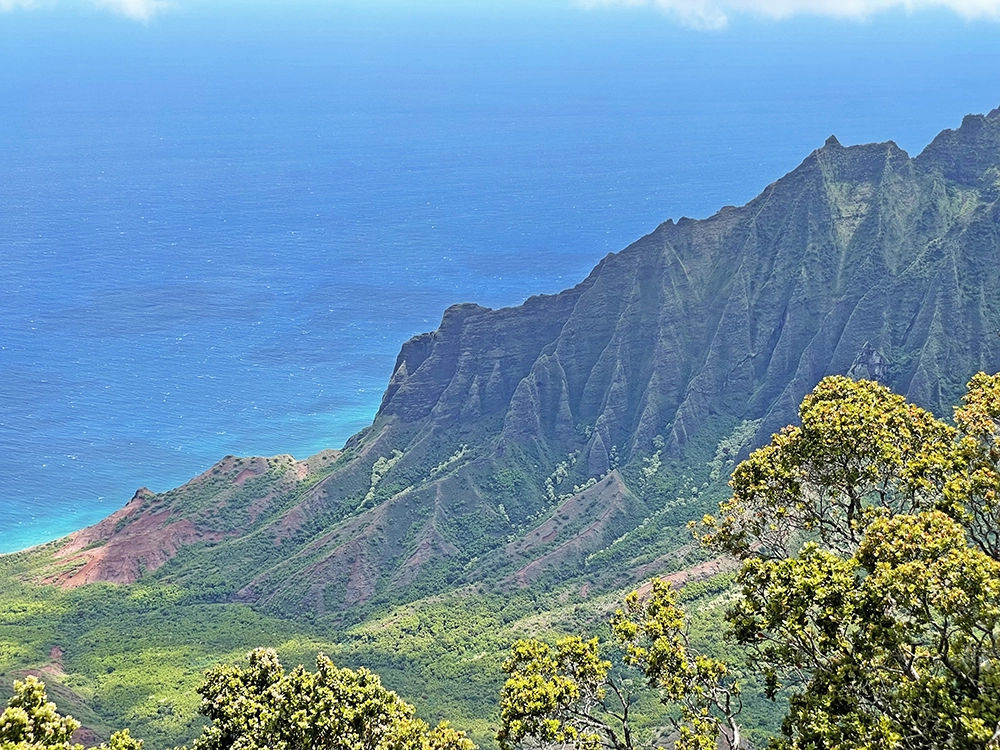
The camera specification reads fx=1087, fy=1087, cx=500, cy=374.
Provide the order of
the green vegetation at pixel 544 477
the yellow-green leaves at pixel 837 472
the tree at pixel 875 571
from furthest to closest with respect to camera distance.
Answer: the green vegetation at pixel 544 477 < the yellow-green leaves at pixel 837 472 < the tree at pixel 875 571

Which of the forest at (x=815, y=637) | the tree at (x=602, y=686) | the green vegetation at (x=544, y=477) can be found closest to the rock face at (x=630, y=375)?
the green vegetation at (x=544, y=477)

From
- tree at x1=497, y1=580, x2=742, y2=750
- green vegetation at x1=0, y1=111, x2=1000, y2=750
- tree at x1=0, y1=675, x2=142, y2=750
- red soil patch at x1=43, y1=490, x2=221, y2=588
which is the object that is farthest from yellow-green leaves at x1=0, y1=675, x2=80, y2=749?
red soil patch at x1=43, y1=490, x2=221, y2=588

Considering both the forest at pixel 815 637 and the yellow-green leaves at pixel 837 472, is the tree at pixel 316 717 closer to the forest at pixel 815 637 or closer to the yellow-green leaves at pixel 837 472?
the forest at pixel 815 637

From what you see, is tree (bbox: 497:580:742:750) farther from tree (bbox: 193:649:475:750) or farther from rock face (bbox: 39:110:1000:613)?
rock face (bbox: 39:110:1000:613)

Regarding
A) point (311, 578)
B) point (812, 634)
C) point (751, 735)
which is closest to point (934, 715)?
point (812, 634)

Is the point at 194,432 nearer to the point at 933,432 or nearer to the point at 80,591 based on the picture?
the point at 80,591

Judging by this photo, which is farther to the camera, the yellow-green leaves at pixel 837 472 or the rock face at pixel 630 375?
the rock face at pixel 630 375
